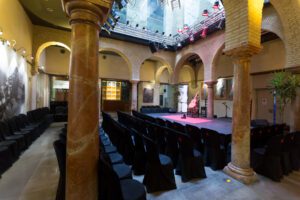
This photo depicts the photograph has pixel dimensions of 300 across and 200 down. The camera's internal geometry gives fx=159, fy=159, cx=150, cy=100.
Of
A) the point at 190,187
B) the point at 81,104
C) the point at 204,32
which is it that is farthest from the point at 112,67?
the point at 81,104

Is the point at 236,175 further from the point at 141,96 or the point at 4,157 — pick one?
the point at 141,96

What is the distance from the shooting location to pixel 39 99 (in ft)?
32.0

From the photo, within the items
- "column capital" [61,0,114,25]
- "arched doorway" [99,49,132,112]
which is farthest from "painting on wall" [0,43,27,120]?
"arched doorway" [99,49,132,112]

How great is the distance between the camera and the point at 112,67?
13.4m

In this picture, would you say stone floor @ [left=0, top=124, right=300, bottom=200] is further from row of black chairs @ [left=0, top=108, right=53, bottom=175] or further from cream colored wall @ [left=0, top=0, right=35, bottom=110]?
cream colored wall @ [left=0, top=0, right=35, bottom=110]

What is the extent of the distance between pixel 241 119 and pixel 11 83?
659cm

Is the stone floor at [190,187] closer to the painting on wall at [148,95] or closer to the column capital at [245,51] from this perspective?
the column capital at [245,51]

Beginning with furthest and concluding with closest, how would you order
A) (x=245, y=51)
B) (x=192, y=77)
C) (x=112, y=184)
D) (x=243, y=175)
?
(x=192, y=77) → (x=245, y=51) → (x=243, y=175) → (x=112, y=184)

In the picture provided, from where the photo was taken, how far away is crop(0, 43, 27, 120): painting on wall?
453 cm

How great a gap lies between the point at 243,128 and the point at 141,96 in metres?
12.1

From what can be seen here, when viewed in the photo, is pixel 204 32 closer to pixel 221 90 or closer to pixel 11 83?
pixel 221 90

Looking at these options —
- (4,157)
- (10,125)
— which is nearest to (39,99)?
(10,125)

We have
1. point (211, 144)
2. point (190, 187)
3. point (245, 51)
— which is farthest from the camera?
point (211, 144)

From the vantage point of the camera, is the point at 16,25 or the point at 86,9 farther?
the point at 16,25
